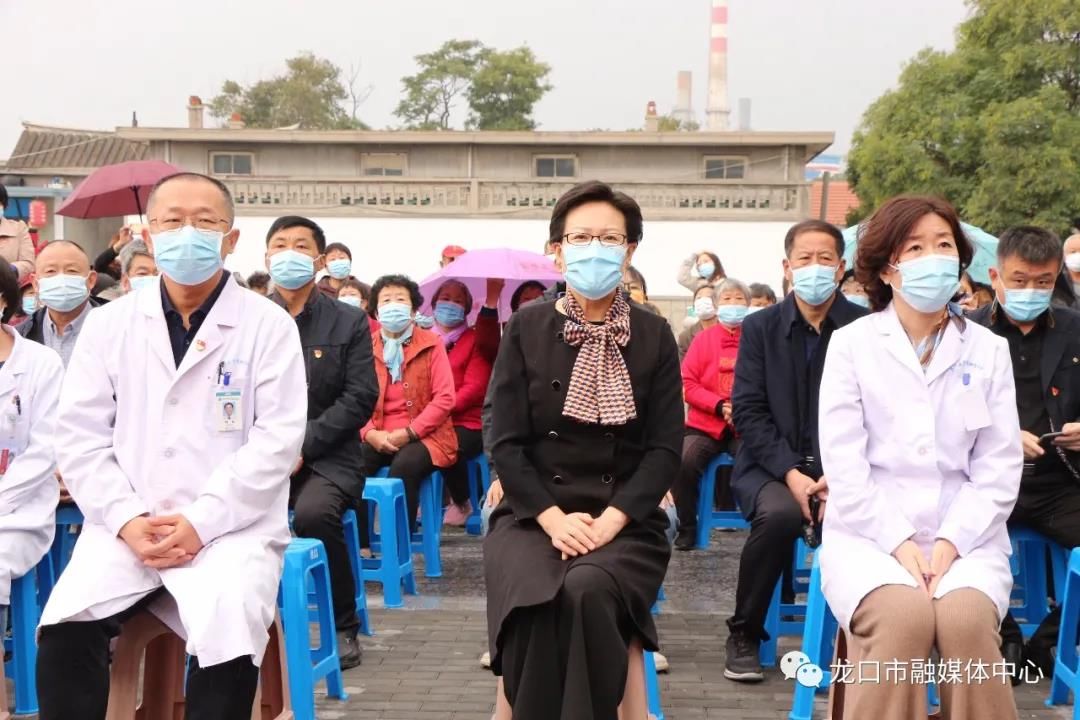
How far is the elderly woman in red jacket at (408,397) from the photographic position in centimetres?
676

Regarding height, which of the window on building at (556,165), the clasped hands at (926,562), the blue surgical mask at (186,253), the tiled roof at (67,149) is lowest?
the clasped hands at (926,562)

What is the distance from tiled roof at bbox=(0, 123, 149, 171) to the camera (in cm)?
3064

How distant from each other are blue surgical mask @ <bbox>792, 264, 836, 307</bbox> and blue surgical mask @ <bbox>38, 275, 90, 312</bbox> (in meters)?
3.62

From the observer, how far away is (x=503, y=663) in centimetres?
377

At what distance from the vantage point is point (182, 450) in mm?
3773

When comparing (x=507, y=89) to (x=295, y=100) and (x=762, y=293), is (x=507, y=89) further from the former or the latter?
(x=762, y=293)

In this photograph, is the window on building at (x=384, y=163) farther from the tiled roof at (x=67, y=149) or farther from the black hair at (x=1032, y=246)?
the black hair at (x=1032, y=246)

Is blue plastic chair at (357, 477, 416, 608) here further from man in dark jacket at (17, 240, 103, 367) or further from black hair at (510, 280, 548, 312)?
black hair at (510, 280, 548, 312)

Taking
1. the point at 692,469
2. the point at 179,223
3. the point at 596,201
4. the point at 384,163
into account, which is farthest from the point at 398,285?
the point at 384,163

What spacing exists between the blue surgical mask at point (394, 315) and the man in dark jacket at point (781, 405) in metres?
2.31

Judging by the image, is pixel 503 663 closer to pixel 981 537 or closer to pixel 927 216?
pixel 981 537

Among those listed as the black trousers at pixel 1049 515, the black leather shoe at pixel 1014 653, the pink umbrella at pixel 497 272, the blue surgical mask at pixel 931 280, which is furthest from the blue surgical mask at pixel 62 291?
the black leather shoe at pixel 1014 653

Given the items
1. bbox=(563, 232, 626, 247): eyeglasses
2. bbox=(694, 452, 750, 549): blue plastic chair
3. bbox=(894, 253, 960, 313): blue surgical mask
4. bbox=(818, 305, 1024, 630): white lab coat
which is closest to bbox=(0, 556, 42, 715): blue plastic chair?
bbox=(563, 232, 626, 247): eyeglasses

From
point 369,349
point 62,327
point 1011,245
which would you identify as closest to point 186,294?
point 369,349
